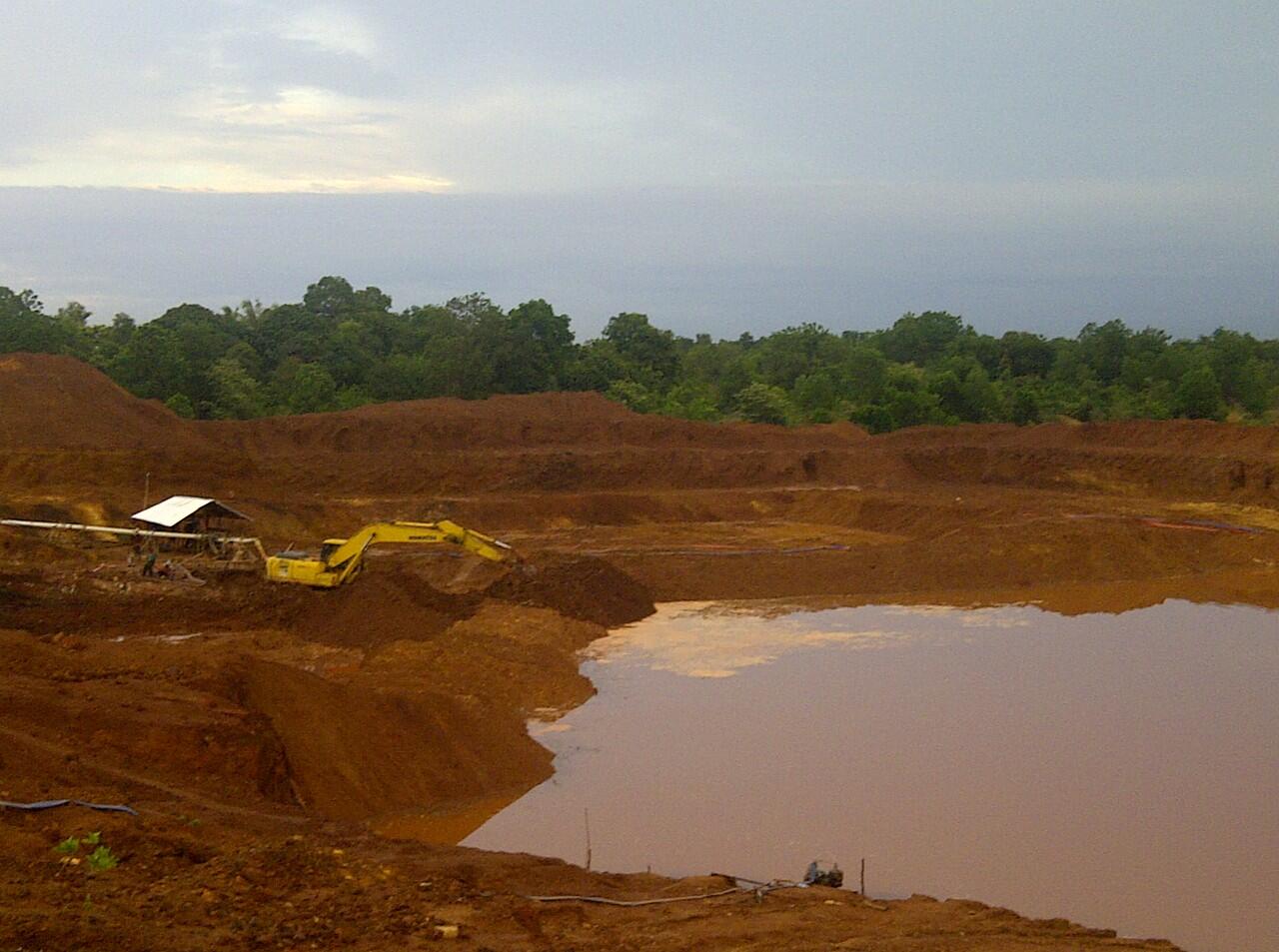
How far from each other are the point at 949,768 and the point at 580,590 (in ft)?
32.1

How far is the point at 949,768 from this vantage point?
14945 millimetres

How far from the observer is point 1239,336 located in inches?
2395

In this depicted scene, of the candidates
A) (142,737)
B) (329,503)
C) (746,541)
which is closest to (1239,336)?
(746,541)

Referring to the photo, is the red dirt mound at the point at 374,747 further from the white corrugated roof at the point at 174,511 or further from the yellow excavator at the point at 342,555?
the white corrugated roof at the point at 174,511

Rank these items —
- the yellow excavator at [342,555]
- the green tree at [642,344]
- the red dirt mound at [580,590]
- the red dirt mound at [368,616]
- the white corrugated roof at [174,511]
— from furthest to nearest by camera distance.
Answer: the green tree at [642,344] → the red dirt mound at [580,590] → the white corrugated roof at [174,511] → the yellow excavator at [342,555] → the red dirt mound at [368,616]

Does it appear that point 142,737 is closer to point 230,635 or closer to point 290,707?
point 290,707

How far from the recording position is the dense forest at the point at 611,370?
157 ft

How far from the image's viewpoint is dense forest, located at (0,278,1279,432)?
48.0 m

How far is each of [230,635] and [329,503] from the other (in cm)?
1294

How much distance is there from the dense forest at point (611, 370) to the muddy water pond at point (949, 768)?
2865 centimetres

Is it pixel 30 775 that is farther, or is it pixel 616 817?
pixel 616 817

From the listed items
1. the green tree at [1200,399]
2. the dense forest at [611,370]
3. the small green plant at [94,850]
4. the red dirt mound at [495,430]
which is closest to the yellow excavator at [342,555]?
the small green plant at [94,850]

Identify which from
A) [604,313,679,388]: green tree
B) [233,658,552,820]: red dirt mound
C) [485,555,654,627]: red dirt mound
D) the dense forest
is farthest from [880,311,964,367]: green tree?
[233,658,552,820]: red dirt mound

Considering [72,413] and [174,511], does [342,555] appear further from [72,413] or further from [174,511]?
[72,413]
